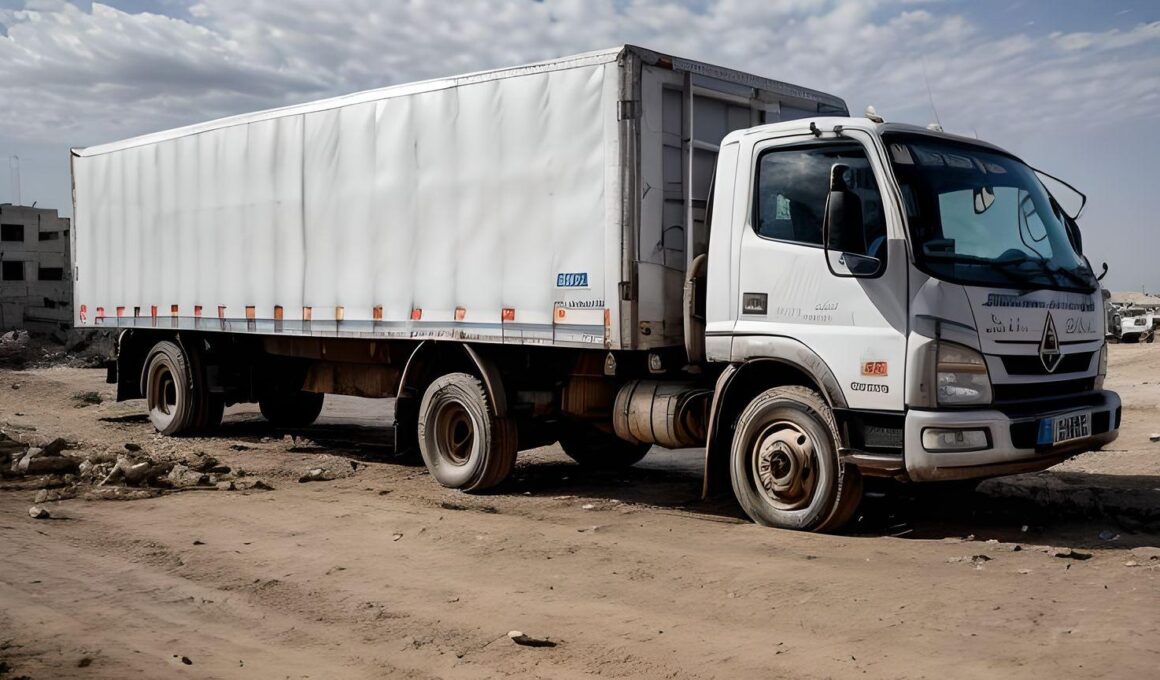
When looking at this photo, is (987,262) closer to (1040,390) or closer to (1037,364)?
(1037,364)

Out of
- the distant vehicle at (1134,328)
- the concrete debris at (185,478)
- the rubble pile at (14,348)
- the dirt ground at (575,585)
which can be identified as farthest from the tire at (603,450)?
the distant vehicle at (1134,328)

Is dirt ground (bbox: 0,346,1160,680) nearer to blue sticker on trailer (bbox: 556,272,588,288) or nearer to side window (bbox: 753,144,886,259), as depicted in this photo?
blue sticker on trailer (bbox: 556,272,588,288)

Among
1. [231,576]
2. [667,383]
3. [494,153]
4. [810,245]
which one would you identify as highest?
[494,153]

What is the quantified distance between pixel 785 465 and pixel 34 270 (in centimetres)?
2489

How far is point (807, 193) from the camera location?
259 inches

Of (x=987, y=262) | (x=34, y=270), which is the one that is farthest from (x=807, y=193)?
(x=34, y=270)

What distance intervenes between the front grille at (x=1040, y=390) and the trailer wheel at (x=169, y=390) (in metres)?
9.47

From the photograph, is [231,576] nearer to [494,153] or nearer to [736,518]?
[736,518]

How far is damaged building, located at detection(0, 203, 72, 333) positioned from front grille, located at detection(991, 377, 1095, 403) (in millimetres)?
25570

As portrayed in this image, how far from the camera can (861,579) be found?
211 inches

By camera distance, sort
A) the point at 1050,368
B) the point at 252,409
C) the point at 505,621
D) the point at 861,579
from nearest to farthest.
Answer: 1. the point at 505,621
2. the point at 861,579
3. the point at 1050,368
4. the point at 252,409

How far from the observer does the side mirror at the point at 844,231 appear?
609cm

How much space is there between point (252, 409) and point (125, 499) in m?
8.01

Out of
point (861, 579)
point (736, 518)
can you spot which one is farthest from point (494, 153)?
point (861, 579)
